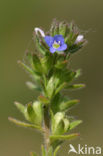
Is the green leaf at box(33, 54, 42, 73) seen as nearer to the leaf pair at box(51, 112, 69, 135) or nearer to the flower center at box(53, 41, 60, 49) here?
the flower center at box(53, 41, 60, 49)

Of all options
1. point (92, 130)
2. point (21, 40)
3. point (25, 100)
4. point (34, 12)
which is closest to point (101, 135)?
point (92, 130)

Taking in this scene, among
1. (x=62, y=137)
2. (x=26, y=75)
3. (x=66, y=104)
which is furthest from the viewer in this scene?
(x=26, y=75)

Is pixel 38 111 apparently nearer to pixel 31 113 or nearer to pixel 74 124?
pixel 31 113

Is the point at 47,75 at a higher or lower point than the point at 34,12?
lower

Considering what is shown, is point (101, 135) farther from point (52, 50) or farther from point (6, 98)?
point (52, 50)

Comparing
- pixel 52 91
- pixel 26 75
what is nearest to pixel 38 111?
pixel 52 91
